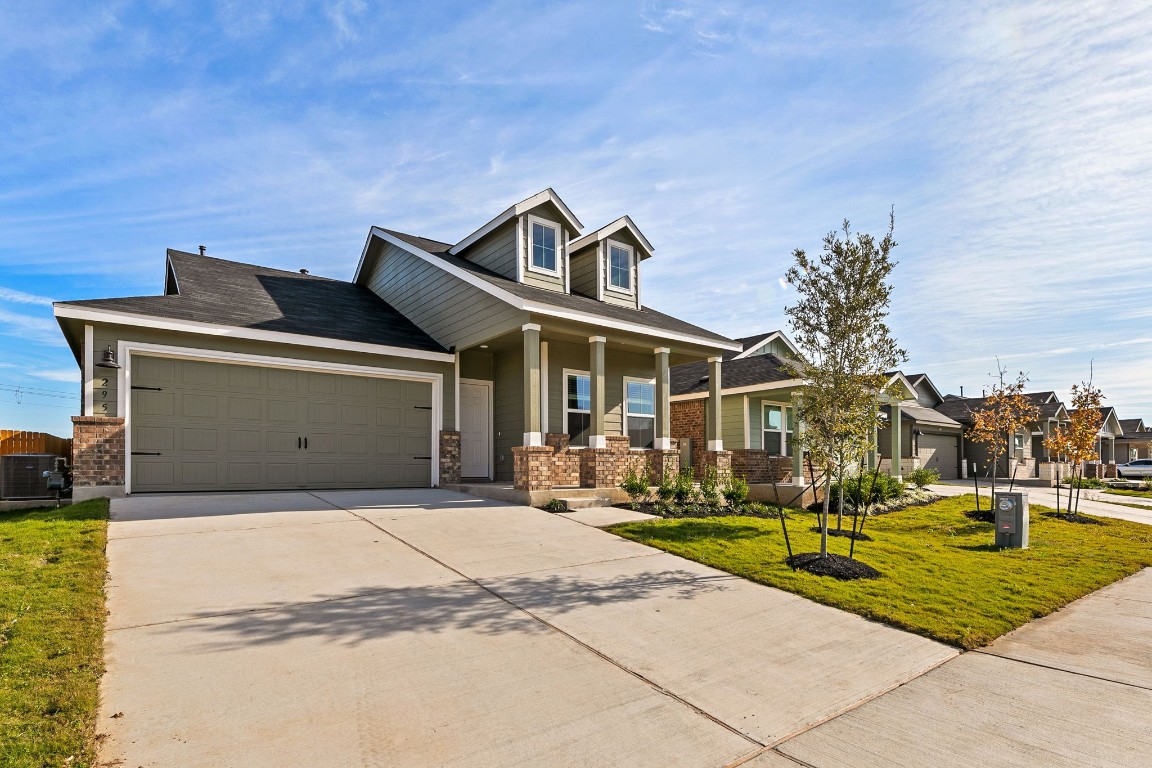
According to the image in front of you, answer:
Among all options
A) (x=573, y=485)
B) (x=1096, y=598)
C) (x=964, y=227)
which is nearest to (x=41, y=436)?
(x=573, y=485)

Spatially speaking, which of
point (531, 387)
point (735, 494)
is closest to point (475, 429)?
point (531, 387)

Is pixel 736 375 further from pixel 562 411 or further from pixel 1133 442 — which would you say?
pixel 1133 442

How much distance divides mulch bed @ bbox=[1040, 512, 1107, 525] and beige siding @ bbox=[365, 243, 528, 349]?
12.6 meters

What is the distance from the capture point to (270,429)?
39.0 feet

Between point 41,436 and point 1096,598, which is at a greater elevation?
point 41,436

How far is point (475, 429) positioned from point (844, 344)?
9684mm

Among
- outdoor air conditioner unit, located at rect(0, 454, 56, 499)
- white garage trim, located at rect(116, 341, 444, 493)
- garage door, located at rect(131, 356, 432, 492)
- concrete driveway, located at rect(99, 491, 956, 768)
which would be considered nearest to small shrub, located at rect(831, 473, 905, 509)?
concrete driveway, located at rect(99, 491, 956, 768)

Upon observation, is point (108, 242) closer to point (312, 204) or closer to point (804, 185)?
point (312, 204)

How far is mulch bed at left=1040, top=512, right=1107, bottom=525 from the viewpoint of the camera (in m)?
13.4

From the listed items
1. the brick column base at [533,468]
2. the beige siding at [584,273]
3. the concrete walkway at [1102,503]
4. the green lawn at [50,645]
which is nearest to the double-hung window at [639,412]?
the beige siding at [584,273]

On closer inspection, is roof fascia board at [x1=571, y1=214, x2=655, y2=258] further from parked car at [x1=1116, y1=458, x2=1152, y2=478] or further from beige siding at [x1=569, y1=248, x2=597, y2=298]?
parked car at [x1=1116, y1=458, x2=1152, y2=478]

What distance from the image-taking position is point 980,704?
3926 mm

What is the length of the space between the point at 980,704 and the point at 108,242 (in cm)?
1802

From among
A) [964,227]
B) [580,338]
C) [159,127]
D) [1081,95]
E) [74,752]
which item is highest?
[159,127]
